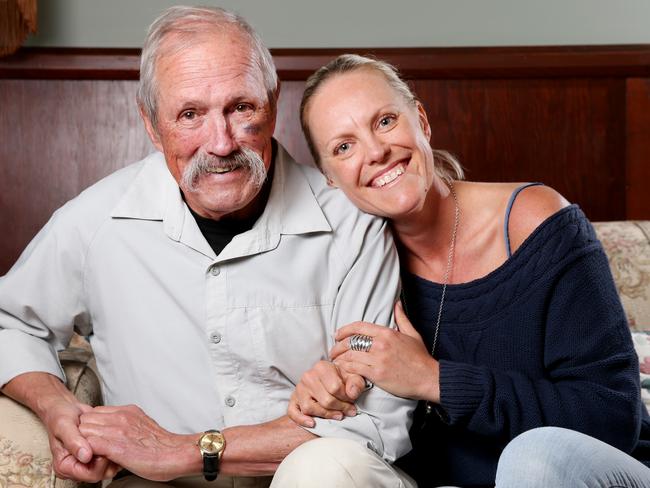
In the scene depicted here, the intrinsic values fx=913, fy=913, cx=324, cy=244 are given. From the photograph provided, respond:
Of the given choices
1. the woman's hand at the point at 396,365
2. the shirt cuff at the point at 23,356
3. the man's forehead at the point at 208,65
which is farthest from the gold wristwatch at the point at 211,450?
the man's forehead at the point at 208,65

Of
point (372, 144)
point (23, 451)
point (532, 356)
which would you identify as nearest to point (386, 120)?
point (372, 144)

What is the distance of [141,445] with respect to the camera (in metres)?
1.64

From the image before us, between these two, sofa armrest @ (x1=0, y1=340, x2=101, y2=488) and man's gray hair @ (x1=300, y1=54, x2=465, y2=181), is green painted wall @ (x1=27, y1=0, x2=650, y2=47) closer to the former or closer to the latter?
man's gray hair @ (x1=300, y1=54, x2=465, y2=181)

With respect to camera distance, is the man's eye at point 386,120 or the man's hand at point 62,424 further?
the man's eye at point 386,120

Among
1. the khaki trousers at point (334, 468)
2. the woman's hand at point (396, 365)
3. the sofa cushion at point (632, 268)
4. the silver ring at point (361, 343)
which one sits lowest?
the sofa cushion at point (632, 268)

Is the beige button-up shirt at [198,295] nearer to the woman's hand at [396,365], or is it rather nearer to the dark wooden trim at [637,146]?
the woman's hand at [396,365]

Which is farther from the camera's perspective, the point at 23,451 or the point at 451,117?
the point at 451,117

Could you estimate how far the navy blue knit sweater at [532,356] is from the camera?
64.3 inches

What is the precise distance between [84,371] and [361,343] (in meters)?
0.62

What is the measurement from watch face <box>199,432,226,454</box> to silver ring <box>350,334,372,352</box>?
29 cm

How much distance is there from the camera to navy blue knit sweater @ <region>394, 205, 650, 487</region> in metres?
1.63

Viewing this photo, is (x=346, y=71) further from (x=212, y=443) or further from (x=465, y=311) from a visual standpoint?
(x=212, y=443)

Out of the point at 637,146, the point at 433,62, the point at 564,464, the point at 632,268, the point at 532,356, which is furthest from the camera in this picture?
the point at 637,146

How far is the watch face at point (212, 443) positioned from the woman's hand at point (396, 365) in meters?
0.25
